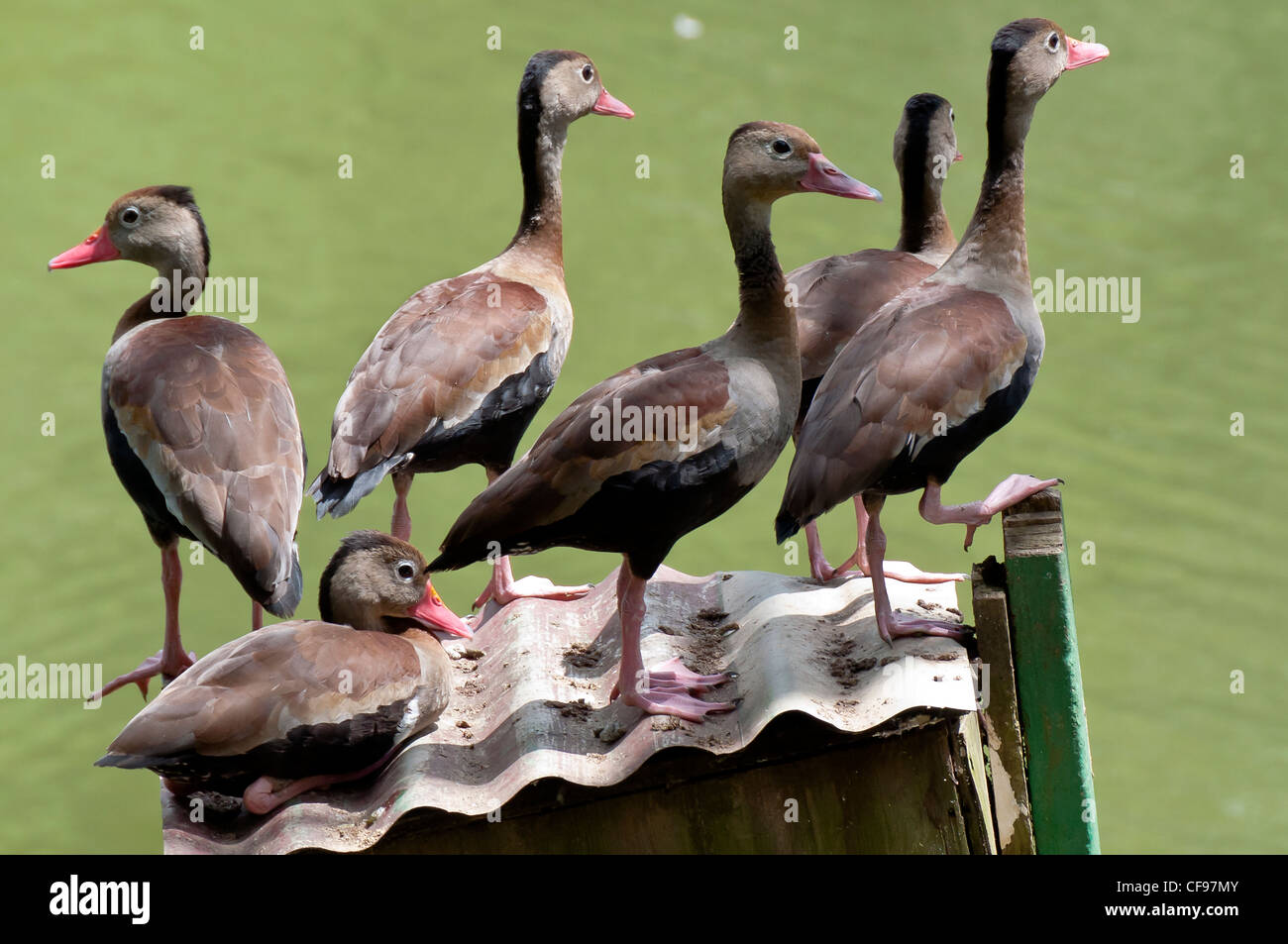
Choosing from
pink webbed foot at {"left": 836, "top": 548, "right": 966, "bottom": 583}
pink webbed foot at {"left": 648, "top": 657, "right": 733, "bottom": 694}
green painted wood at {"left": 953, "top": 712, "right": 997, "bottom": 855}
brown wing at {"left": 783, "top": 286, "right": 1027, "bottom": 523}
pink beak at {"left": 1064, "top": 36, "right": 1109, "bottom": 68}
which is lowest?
green painted wood at {"left": 953, "top": 712, "right": 997, "bottom": 855}

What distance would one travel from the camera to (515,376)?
567 centimetres

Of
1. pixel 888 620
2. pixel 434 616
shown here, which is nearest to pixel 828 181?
pixel 888 620

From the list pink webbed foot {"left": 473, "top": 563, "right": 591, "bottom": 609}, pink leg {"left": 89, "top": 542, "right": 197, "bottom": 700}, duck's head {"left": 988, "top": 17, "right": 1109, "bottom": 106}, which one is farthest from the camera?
pink leg {"left": 89, "top": 542, "right": 197, "bottom": 700}

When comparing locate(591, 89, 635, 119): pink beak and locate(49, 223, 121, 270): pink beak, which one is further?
locate(591, 89, 635, 119): pink beak

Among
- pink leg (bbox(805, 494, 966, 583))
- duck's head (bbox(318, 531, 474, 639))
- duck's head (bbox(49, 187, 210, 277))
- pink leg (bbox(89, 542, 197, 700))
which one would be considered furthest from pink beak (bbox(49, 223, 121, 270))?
pink leg (bbox(805, 494, 966, 583))

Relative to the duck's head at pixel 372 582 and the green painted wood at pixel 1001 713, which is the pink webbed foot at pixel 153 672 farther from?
the green painted wood at pixel 1001 713

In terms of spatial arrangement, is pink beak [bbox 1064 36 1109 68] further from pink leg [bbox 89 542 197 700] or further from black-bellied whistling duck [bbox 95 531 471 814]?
pink leg [bbox 89 542 197 700]

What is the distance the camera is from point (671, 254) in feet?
35.3

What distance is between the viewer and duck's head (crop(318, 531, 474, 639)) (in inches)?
191

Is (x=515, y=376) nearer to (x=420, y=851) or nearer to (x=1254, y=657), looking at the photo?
(x=420, y=851)

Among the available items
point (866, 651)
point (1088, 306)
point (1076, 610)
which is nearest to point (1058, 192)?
point (1088, 306)

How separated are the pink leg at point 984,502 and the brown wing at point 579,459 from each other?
2.28 ft

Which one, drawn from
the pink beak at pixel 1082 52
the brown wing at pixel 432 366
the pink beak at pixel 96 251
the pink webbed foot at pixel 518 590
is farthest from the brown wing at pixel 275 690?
the pink beak at pixel 1082 52

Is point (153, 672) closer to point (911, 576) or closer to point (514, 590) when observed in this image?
point (514, 590)
